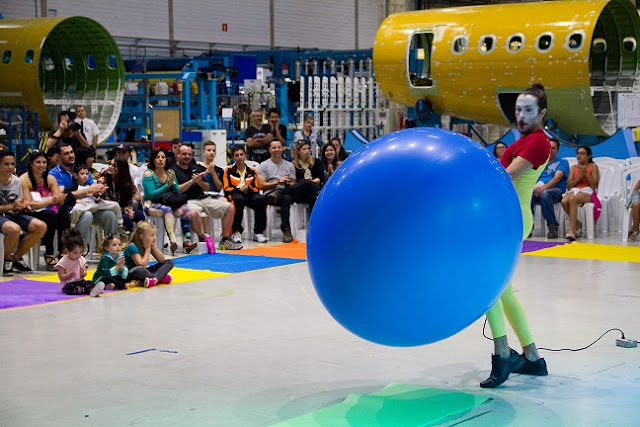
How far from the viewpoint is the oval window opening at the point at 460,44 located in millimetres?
16802

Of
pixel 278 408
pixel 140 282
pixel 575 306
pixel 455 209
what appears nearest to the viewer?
pixel 455 209

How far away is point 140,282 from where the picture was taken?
359 inches

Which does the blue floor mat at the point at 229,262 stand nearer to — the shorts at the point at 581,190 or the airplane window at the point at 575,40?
the shorts at the point at 581,190

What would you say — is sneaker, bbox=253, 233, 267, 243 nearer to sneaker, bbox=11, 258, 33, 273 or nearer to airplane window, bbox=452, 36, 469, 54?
sneaker, bbox=11, 258, 33, 273

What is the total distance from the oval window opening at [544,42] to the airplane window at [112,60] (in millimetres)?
8724

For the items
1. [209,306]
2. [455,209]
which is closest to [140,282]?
[209,306]

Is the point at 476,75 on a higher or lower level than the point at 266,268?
higher

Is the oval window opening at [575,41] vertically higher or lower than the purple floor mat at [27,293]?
higher

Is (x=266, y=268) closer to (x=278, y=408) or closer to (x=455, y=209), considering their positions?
(x=278, y=408)

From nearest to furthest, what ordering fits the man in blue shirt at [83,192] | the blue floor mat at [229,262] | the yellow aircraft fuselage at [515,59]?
1. the blue floor mat at [229,262]
2. the man in blue shirt at [83,192]
3. the yellow aircraft fuselage at [515,59]

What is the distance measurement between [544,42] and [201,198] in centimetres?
707

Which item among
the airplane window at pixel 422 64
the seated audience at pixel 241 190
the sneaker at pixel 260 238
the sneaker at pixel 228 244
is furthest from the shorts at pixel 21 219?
the airplane window at pixel 422 64

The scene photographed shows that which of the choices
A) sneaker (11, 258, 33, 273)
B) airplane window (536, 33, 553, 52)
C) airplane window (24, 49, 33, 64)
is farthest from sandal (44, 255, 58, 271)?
airplane window (536, 33, 553, 52)

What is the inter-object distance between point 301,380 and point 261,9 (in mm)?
25984
